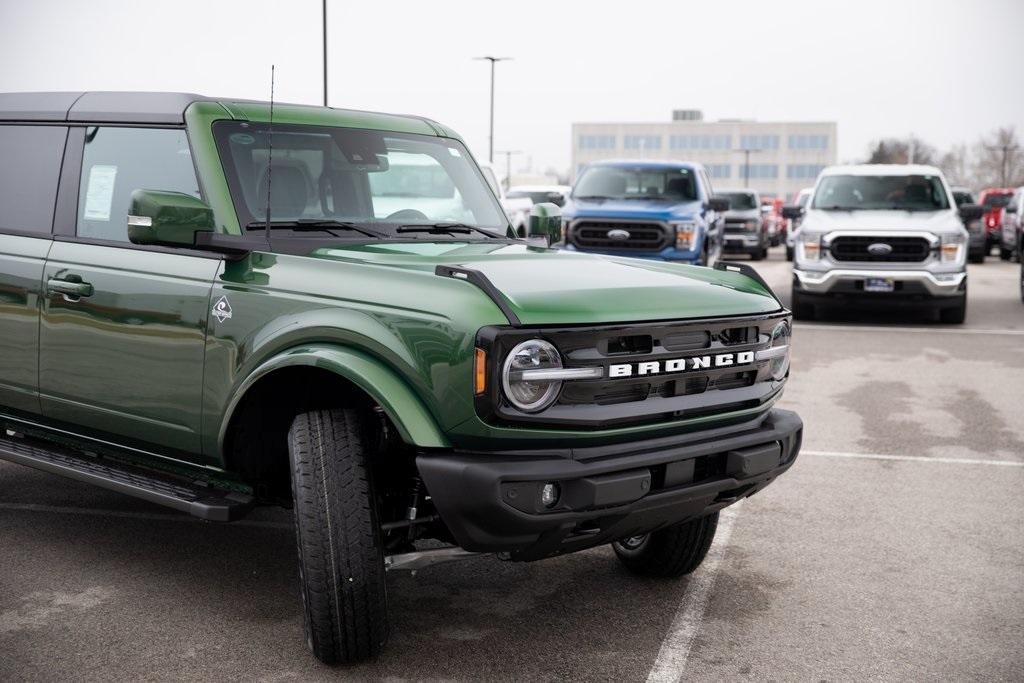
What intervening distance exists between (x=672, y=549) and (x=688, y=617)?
0.39 m

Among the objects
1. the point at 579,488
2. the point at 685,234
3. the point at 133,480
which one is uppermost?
the point at 685,234

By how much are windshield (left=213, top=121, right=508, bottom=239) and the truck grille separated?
4.27 ft

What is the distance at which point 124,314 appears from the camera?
14.6 ft

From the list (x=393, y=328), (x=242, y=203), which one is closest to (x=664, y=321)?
(x=393, y=328)

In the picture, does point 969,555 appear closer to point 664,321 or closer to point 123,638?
point 664,321

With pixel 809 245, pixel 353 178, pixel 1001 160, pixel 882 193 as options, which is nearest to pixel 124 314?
pixel 353 178

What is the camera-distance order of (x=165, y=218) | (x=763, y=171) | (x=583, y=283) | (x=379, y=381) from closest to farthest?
(x=379, y=381)
(x=583, y=283)
(x=165, y=218)
(x=763, y=171)

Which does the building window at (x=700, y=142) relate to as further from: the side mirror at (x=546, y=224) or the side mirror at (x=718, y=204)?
the side mirror at (x=546, y=224)

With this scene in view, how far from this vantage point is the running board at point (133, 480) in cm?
411

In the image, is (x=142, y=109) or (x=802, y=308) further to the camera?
(x=802, y=308)

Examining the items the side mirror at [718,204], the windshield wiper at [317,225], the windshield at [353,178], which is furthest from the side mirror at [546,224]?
the side mirror at [718,204]

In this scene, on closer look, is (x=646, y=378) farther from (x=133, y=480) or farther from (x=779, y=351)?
(x=133, y=480)

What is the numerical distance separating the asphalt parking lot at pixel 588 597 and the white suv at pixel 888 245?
24.4 feet

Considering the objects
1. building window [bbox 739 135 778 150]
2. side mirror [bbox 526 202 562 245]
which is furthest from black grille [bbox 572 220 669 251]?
building window [bbox 739 135 778 150]
